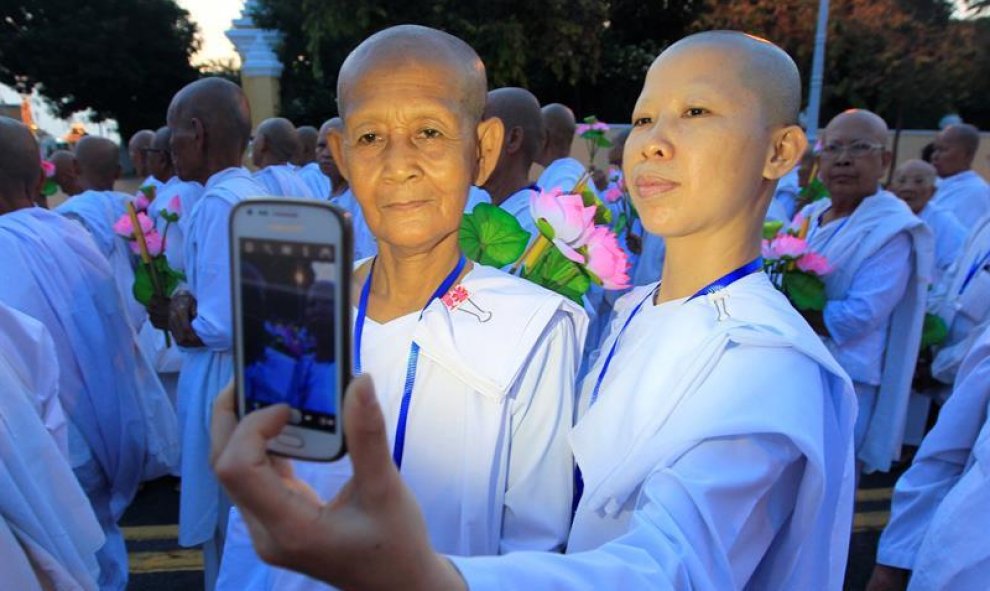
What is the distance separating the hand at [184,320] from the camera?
3539mm

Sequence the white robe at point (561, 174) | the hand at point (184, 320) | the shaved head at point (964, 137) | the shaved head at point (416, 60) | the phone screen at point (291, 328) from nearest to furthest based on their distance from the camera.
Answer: the phone screen at point (291, 328), the shaved head at point (416, 60), the hand at point (184, 320), the white robe at point (561, 174), the shaved head at point (964, 137)

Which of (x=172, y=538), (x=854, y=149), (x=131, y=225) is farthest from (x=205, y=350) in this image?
(x=854, y=149)

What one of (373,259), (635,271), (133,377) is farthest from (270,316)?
(635,271)

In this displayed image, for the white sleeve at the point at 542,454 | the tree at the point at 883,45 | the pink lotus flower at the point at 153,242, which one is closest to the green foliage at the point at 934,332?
the white sleeve at the point at 542,454

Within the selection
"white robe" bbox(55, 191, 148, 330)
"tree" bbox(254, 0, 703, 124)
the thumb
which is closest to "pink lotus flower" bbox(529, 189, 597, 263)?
the thumb

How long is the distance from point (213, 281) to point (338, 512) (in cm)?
269

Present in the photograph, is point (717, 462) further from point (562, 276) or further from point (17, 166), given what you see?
point (17, 166)

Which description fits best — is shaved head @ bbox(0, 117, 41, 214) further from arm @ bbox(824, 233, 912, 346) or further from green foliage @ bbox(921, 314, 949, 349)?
green foliage @ bbox(921, 314, 949, 349)

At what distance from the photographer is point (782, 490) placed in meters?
1.29

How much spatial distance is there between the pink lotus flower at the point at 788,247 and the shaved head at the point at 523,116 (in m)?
1.50

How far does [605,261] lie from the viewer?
194 centimetres

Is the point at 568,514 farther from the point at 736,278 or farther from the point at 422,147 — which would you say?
the point at 422,147

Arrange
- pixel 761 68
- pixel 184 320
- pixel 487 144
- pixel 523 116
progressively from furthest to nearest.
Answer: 1. pixel 523 116
2. pixel 184 320
3. pixel 487 144
4. pixel 761 68

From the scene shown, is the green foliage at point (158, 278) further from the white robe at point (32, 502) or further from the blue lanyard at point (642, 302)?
the blue lanyard at point (642, 302)
